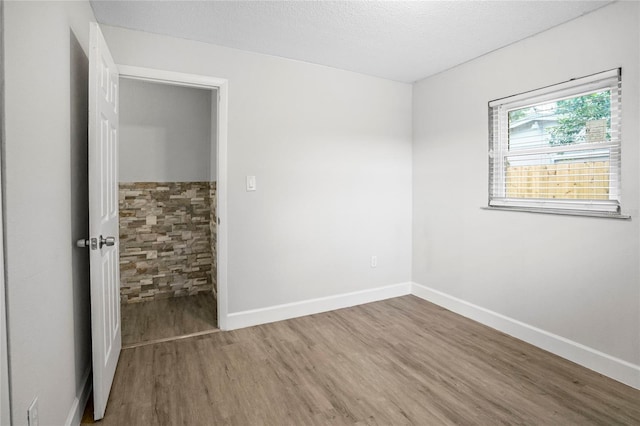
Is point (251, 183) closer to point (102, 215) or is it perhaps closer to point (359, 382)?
point (102, 215)

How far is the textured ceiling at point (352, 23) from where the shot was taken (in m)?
2.33

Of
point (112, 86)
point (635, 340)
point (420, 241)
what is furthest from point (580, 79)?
point (112, 86)

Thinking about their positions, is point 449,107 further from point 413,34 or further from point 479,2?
point 479,2

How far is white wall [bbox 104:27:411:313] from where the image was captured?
3.05 metres

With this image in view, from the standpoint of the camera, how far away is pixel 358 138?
3674 millimetres

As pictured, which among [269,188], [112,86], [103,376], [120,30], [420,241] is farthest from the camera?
[420,241]

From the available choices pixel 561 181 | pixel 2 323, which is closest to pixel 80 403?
pixel 2 323

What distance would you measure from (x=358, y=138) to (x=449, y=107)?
918 millimetres

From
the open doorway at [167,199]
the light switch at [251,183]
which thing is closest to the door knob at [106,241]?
the light switch at [251,183]

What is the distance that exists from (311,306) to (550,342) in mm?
1952

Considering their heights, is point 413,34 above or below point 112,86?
above

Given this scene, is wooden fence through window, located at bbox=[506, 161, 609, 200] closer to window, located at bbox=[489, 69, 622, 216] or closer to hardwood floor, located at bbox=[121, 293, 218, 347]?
window, located at bbox=[489, 69, 622, 216]

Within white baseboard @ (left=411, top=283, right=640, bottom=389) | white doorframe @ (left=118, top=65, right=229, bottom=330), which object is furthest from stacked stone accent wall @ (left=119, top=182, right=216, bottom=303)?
white baseboard @ (left=411, top=283, right=640, bottom=389)

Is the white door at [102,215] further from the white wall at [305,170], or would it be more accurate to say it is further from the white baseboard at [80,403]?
the white wall at [305,170]
